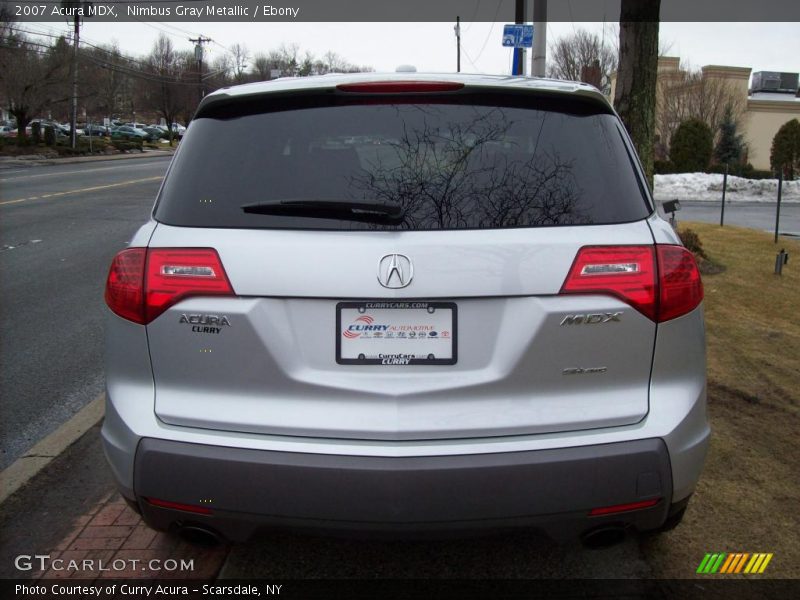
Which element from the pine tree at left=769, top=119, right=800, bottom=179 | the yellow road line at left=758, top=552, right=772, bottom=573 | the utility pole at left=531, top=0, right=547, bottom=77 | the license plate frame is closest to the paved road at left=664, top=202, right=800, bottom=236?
the utility pole at left=531, top=0, right=547, bottom=77

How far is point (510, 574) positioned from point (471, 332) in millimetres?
1190

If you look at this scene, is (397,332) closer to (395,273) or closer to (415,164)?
(395,273)

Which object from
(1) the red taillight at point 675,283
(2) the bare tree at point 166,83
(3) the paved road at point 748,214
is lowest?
(3) the paved road at point 748,214

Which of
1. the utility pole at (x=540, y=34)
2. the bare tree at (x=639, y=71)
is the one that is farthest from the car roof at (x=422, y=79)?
the utility pole at (x=540, y=34)

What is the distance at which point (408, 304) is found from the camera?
2.31m

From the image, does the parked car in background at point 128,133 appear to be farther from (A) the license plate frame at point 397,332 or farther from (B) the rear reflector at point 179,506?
(A) the license plate frame at point 397,332

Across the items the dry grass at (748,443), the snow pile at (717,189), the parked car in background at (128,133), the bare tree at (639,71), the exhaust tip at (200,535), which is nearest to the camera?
the exhaust tip at (200,535)

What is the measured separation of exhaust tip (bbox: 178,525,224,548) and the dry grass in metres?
1.74

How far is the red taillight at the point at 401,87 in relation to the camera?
2600mm

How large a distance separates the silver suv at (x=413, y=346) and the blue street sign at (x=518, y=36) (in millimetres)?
13785

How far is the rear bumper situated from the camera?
2264 mm

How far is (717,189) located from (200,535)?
28809mm

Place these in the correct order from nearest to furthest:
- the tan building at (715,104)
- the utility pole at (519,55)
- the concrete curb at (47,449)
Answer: the concrete curb at (47,449)
the utility pole at (519,55)
the tan building at (715,104)

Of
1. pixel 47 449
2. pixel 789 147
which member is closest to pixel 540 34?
pixel 47 449
